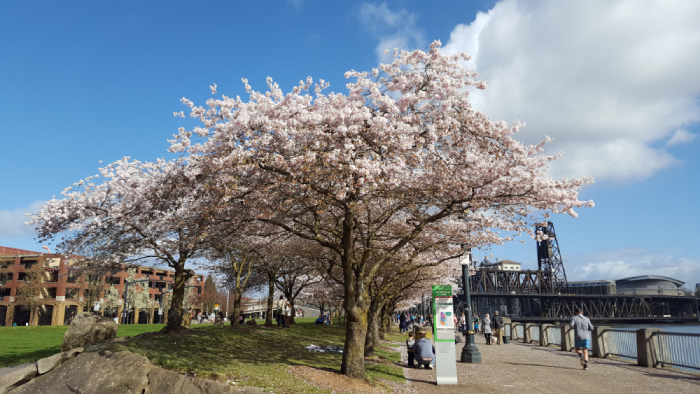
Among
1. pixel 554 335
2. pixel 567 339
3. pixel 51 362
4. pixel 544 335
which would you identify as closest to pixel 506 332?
pixel 544 335

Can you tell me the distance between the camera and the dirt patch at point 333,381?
1057cm

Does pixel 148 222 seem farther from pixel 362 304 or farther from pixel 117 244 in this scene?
pixel 362 304

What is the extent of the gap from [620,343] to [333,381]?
14.1 m

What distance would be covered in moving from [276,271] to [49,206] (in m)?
15.5

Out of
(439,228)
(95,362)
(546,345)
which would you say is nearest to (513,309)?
(546,345)

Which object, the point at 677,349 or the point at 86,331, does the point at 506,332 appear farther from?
the point at 86,331

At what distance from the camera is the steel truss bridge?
145 metres

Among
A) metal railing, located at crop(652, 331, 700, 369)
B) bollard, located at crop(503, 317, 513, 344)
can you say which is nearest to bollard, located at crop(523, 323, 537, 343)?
bollard, located at crop(503, 317, 513, 344)

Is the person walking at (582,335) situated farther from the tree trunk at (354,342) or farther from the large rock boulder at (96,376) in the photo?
the large rock boulder at (96,376)

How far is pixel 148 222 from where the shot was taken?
52.0 feet

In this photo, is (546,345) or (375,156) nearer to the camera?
(375,156)

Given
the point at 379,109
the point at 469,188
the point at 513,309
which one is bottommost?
the point at 513,309

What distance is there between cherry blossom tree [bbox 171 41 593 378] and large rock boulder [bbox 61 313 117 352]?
639 cm

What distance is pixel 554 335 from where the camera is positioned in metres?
26.2
